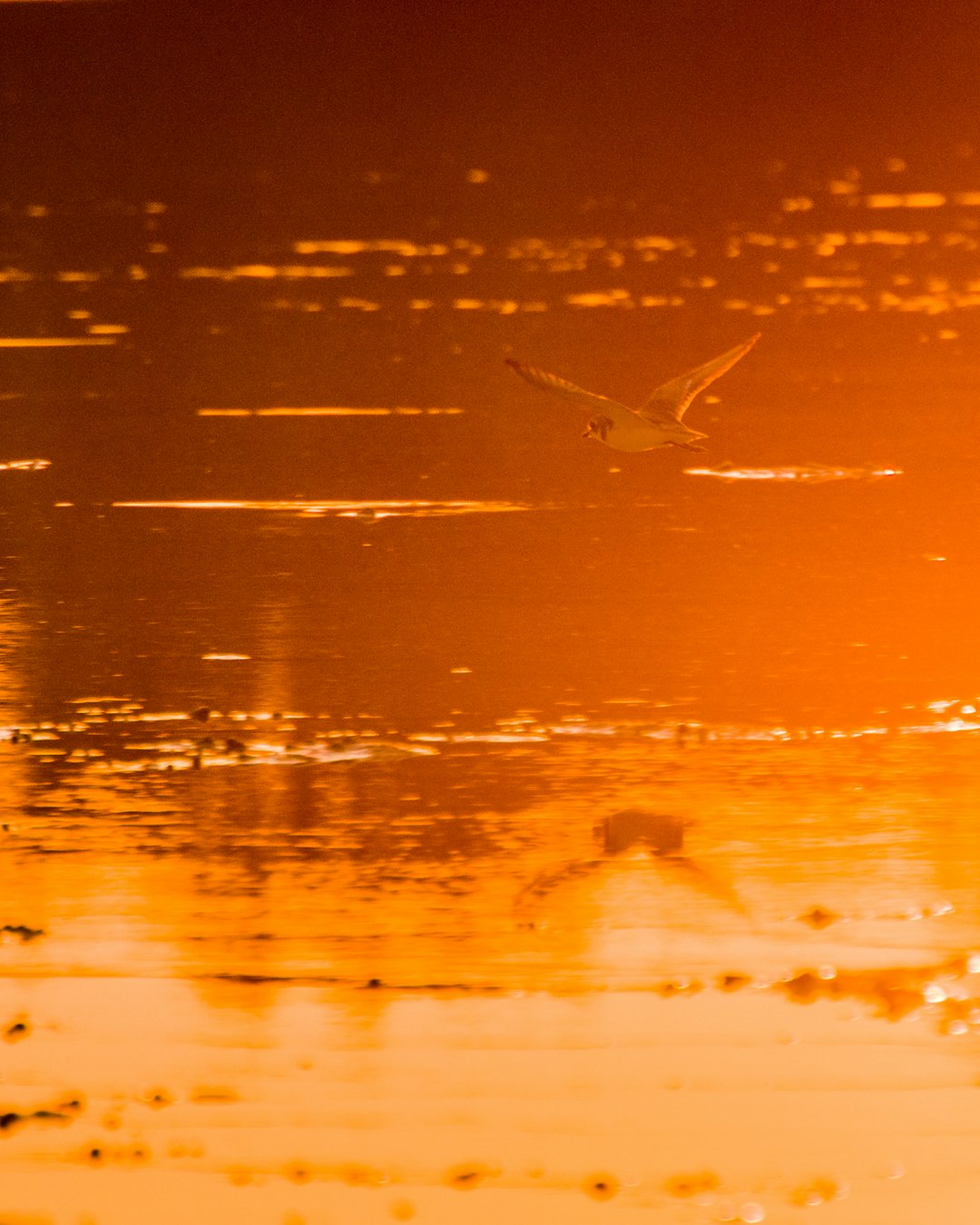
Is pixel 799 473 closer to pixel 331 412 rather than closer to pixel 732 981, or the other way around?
pixel 331 412

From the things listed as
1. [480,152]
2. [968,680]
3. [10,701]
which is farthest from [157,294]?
[968,680]

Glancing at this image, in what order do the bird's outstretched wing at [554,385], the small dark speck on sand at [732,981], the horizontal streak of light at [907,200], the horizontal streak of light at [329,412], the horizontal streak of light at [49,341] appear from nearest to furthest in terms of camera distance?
the small dark speck on sand at [732,981] → the bird's outstretched wing at [554,385] → the horizontal streak of light at [329,412] → the horizontal streak of light at [49,341] → the horizontal streak of light at [907,200]

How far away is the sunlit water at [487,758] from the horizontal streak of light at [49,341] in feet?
0.04

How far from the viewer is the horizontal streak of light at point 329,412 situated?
350 centimetres

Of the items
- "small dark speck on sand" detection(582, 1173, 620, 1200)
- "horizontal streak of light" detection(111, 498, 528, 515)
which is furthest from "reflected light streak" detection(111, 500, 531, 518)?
"small dark speck on sand" detection(582, 1173, 620, 1200)

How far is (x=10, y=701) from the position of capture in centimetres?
236

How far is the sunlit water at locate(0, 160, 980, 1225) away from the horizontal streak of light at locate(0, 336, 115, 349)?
0.04ft

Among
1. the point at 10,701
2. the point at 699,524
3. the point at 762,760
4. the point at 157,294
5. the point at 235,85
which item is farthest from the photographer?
the point at 235,85

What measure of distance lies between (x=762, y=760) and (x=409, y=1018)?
1.93 ft

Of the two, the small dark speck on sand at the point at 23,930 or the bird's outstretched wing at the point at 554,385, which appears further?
the bird's outstretched wing at the point at 554,385

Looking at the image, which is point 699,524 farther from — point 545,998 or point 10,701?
point 545,998

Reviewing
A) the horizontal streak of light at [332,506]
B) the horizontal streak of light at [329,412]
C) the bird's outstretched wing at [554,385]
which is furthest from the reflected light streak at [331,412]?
the bird's outstretched wing at [554,385]

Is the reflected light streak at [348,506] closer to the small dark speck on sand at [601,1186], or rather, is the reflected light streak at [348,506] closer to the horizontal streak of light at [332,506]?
the horizontal streak of light at [332,506]

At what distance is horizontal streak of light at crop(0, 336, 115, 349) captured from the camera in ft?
12.8
